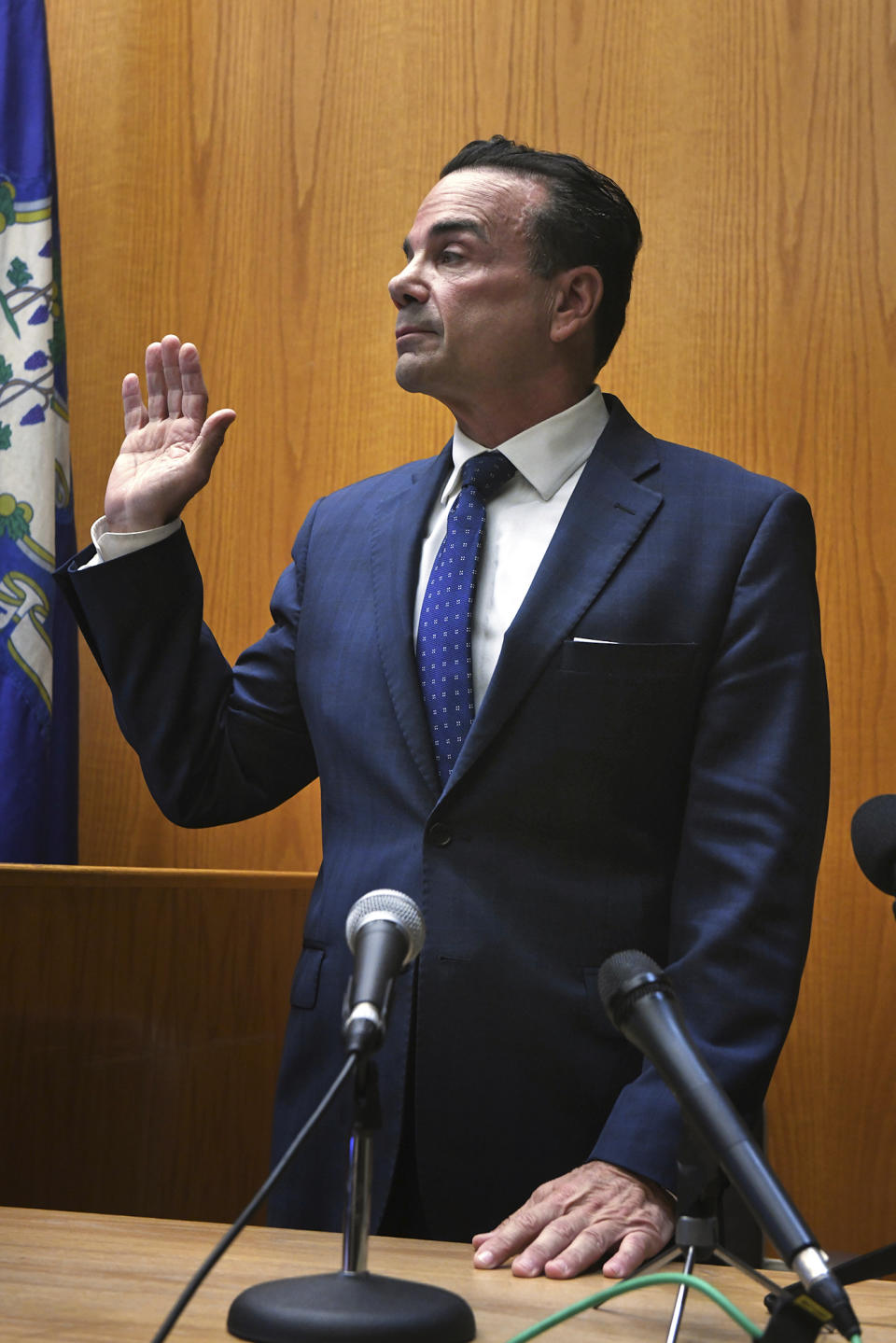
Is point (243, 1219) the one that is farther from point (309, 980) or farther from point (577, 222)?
point (577, 222)

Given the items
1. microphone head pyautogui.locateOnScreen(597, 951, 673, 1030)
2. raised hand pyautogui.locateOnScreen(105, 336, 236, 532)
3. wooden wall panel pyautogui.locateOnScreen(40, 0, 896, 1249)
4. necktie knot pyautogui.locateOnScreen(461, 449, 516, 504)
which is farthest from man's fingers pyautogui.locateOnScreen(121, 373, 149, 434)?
microphone head pyautogui.locateOnScreen(597, 951, 673, 1030)

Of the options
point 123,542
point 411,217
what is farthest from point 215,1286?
point 411,217

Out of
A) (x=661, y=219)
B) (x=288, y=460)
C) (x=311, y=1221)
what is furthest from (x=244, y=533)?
(x=311, y=1221)

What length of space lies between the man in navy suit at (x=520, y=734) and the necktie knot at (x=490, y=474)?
11 millimetres

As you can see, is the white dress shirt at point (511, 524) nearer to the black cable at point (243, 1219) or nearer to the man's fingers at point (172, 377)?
the man's fingers at point (172, 377)

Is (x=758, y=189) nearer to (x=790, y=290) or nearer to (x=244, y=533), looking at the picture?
(x=790, y=290)

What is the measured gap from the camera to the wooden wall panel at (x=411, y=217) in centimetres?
230

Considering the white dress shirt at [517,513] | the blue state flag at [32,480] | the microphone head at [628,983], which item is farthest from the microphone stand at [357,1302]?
the blue state flag at [32,480]

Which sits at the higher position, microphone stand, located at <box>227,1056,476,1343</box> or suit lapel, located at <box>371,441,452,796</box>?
suit lapel, located at <box>371,441,452,796</box>

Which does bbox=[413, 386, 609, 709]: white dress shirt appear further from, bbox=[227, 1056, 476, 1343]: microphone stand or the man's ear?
bbox=[227, 1056, 476, 1343]: microphone stand

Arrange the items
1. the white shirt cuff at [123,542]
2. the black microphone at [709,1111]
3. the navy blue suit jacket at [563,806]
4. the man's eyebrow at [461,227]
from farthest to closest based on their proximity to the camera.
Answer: the man's eyebrow at [461,227] → the white shirt cuff at [123,542] → the navy blue suit jacket at [563,806] → the black microphone at [709,1111]

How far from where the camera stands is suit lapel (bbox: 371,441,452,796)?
1.49m

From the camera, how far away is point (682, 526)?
60.5 inches

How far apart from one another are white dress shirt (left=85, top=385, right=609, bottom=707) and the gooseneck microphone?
639 mm
